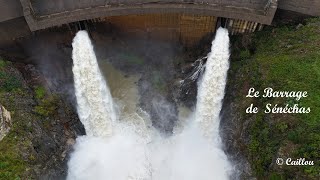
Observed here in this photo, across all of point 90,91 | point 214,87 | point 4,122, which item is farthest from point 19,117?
point 214,87

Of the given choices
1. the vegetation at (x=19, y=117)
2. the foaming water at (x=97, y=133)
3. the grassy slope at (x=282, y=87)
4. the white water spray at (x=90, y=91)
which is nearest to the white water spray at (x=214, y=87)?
the grassy slope at (x=282, y=87)

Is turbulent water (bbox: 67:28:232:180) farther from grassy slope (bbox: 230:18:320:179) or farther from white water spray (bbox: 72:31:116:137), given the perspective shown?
grassy slope (bbox: 230:18:320:179)

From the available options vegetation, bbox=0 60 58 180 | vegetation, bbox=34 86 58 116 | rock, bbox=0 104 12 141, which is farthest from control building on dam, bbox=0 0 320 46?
rock, bbox=0 104 12 141

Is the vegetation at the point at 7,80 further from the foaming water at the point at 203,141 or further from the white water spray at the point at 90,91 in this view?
the foaming water at the point at 203,141

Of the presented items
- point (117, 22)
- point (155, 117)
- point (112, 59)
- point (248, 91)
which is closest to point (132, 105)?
point (155, 117)

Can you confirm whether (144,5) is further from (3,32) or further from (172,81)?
(3,32)

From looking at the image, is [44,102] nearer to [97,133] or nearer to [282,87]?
[97,133]

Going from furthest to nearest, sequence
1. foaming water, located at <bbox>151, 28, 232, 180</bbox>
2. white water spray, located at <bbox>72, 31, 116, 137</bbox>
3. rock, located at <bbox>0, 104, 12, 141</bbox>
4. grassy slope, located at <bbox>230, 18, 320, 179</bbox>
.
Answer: white water spray, located at <bbox>72, 31, 116, 137</bbox> → foaming water, located at <bbox>151, 28, 232, 180</bbox> → rock, located at <bbox>0, 104, 12, 141</bbox> → grassy slope, located at <bbox>230, 18, 320, 179</bbox>
